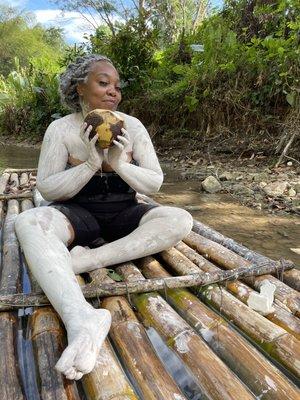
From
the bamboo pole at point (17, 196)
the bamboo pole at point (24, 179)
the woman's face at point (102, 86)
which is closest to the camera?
the woman's face at point (102, 86)

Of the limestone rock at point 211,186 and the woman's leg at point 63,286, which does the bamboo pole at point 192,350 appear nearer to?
the woman's leg at point 63,286

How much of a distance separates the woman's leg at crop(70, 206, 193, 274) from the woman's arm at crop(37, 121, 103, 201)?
0.30m

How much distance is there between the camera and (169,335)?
4.44 ft

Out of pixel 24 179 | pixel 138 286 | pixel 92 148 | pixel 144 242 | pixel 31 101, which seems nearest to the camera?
pixel 138 286

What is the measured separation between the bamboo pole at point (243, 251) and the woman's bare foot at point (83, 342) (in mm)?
943

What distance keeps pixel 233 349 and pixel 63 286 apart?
2.06 feet

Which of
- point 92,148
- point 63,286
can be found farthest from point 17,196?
point 63,286

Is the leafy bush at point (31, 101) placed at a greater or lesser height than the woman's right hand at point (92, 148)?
lesser

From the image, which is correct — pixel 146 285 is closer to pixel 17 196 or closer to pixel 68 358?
pixel 68 358

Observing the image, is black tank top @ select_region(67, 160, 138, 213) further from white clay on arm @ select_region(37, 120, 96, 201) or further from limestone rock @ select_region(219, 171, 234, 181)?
limestone rock @ select_region(219, 171, 234, 181)

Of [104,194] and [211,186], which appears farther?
[211,186]

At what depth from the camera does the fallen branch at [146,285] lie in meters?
1.52

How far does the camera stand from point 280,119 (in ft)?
20.2

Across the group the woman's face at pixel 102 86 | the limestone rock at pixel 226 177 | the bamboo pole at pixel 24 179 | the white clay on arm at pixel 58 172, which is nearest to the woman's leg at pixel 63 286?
the white clay on arm at pixel 58 172
